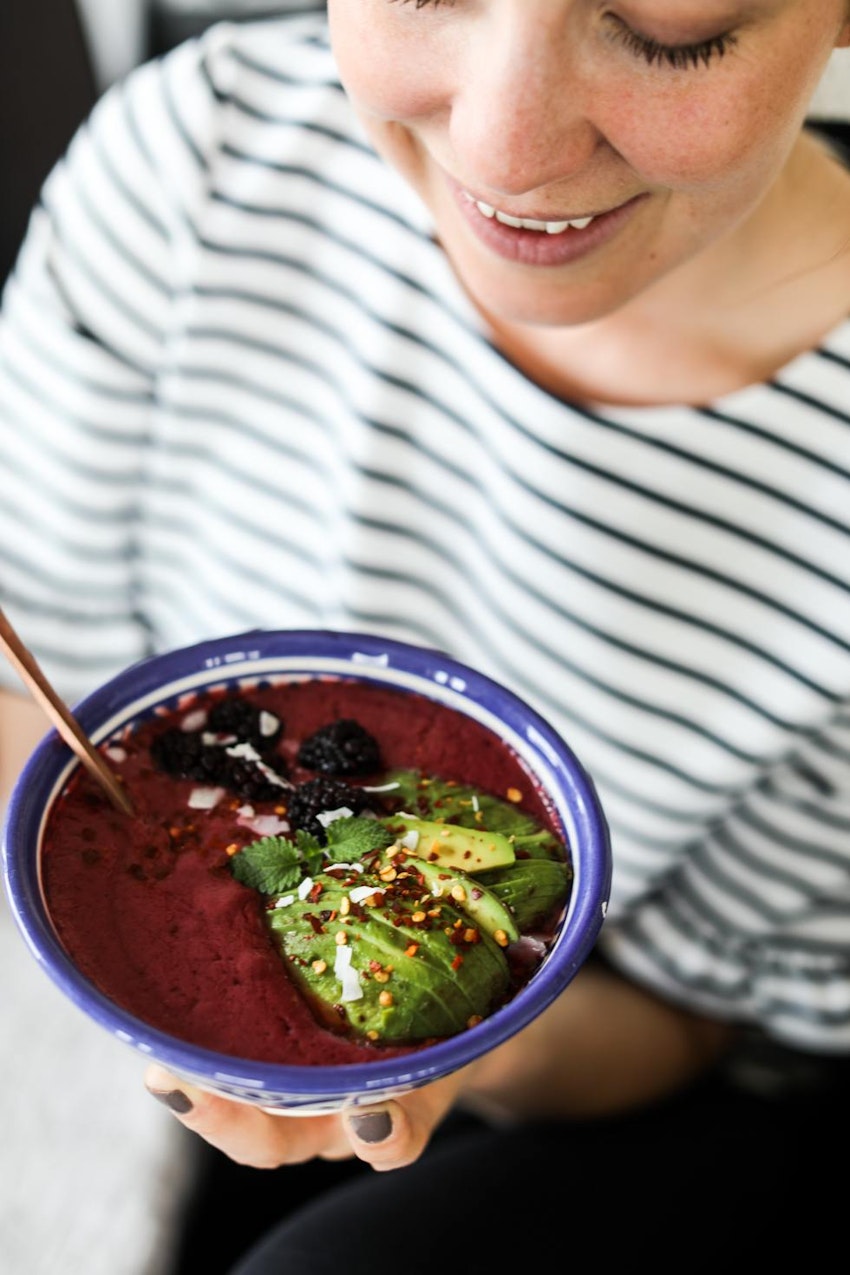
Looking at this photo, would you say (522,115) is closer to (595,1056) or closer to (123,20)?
(595,1056)

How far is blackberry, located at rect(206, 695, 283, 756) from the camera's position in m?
0.99

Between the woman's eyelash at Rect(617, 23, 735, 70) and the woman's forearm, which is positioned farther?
the woman's forearm

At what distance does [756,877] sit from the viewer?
148cm

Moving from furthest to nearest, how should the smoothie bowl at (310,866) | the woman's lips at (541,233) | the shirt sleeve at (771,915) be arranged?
1. the shirt sleeve at (771,915)
2. the woman's lips at (541,233)
3. the smoothie bowl at (310,866)

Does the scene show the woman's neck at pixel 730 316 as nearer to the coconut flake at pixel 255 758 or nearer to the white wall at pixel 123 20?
the coconut flake at pixel 255 758

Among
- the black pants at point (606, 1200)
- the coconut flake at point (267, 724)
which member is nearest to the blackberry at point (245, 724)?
the coconut flake at point (267, 724)

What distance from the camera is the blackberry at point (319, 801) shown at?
2.99ft

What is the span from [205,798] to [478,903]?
217 millimetres

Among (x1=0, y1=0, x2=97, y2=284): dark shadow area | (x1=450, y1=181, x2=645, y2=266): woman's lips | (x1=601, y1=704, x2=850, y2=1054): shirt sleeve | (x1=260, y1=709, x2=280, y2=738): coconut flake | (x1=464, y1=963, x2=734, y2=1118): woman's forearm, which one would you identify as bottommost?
(x1=464, y1=963, x2=734, y2=1118): woman's forearm

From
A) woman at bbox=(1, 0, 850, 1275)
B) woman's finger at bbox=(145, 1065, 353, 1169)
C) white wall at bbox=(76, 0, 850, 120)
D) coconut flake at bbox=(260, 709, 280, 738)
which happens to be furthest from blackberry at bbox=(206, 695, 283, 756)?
white wall at bbox=(76, 0, 850, 120)

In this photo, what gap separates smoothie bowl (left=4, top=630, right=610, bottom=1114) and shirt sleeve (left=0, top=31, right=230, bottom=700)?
23.5 inches

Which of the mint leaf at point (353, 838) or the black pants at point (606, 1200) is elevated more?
the mint leaf at point (353, 838)

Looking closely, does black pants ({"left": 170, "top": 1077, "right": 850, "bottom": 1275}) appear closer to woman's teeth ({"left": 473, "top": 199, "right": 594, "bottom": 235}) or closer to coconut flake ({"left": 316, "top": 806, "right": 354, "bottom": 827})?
coconut flake ({"left": 316, "top": 806, "right": 354, "bottom": 827})

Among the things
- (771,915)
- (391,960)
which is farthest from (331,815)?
(771,915)
